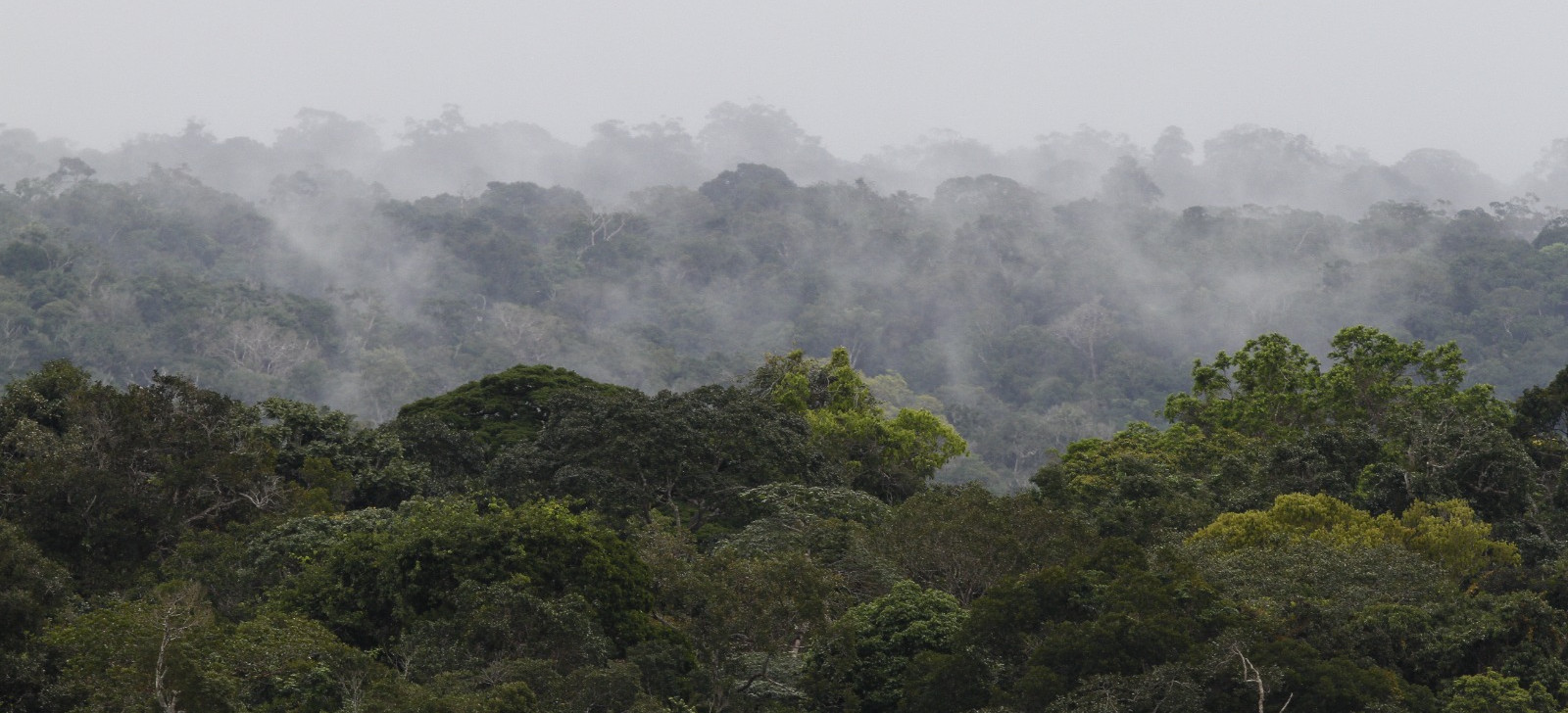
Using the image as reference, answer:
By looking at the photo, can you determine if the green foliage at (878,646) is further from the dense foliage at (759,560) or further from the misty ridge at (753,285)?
the misty ridge at (753,285)

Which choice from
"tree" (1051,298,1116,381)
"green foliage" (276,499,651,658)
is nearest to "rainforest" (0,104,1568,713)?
"green foliage" (276,499,651,658)

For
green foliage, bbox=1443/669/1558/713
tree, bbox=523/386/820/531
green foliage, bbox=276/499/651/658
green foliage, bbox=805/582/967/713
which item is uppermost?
tree, bbox=523/386/820/531

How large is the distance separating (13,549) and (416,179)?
115051 mm

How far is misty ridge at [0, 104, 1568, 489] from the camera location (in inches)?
2886

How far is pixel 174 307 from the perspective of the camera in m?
73.9

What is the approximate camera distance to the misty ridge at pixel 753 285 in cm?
7331

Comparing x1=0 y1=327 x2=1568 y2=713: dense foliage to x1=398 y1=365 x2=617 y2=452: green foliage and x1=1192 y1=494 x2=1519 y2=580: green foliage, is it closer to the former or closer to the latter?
x1=1192 y1=494 x2=1519 y2=580: green foliage

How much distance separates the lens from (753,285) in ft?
312

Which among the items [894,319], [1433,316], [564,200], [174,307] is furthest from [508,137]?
[1433,316]

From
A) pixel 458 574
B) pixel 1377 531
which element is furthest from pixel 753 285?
pixel 458 574

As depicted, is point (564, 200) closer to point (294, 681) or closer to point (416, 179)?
point (416, 179)

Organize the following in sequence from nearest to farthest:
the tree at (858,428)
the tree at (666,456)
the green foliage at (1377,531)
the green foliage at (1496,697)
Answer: the green foliage at (1496,697) < the green foliage at (1377,531) < the tree at (666,456) < the tree at (858,428)

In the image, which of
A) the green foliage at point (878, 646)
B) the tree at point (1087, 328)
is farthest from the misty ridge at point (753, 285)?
the green foliage at point (878, 646)

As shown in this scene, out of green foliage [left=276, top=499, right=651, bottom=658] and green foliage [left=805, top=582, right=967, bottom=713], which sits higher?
green foliage [left=276, top=499, right=651, bottom=658]
